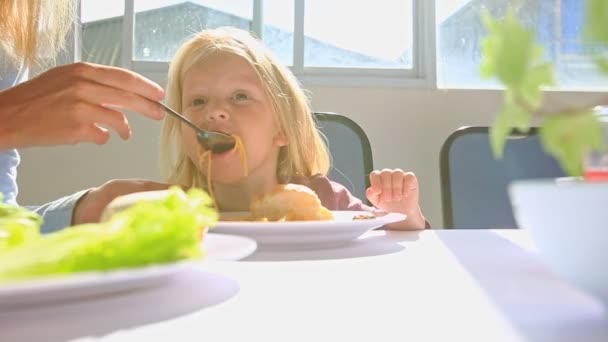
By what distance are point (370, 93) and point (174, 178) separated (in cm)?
90

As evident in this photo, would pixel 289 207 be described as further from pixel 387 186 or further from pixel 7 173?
pixel 7 173

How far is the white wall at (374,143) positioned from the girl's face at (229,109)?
0.79 m

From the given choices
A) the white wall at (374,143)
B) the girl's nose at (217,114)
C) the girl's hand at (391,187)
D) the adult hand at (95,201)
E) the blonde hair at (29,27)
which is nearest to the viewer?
the adult hand at (95,201)

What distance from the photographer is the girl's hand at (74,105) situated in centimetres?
75

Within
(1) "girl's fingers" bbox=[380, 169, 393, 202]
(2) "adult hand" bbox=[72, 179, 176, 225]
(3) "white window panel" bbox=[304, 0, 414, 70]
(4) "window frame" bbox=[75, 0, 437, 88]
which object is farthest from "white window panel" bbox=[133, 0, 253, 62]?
(1) "girl's fingers" bbox=[380, 169, 393, 202]

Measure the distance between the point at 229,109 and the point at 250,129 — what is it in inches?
2.8

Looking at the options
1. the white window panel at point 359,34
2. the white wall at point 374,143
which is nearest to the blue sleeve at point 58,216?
the white wall at point 374,143

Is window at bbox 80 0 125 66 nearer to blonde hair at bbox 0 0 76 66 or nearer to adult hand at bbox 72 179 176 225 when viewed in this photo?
blonde hair at bbox 0 0 76 66

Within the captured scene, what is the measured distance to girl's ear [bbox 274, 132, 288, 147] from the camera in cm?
140

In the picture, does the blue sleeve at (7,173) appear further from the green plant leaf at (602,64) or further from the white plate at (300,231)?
the green plant leaf at (602,64)

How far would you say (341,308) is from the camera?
32 centimetres

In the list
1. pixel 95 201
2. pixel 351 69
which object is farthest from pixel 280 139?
pixel 351 69

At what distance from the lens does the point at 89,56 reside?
2186 millimetres

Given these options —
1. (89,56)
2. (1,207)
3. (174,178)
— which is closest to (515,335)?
(1,207)
